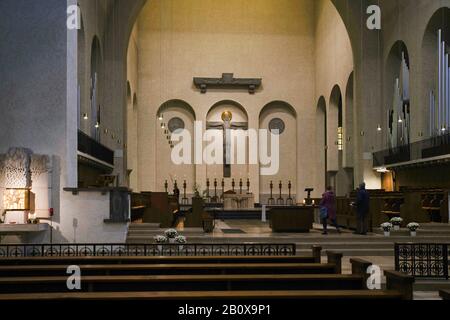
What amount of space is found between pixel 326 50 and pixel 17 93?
20823 millimetres

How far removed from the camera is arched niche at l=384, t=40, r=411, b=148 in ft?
74.4

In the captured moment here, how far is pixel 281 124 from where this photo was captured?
33.8 meters

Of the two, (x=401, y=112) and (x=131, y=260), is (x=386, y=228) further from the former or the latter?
(x=401, y=112)

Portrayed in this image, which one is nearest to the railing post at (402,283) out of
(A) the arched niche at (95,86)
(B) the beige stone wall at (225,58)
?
(A) the arched niche at (95,86)

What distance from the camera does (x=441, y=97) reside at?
19938 mm

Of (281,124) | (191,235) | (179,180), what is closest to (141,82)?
(179,180)

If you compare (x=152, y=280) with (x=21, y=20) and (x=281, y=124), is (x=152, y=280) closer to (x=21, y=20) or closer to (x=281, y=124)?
(x=21, y=20)

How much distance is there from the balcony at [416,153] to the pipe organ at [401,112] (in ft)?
1.37

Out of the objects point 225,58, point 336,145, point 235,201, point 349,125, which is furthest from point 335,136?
point 225,58

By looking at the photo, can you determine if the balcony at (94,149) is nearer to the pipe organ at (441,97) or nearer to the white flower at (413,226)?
the white flower at (413,226)

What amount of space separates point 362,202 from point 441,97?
260 inches

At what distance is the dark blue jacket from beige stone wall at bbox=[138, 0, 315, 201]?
17.2 meters

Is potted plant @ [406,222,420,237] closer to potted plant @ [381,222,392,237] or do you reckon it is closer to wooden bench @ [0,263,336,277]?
potted plant @ [381,222,392,237]
